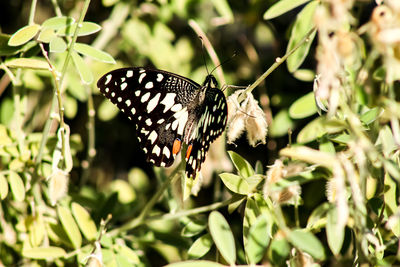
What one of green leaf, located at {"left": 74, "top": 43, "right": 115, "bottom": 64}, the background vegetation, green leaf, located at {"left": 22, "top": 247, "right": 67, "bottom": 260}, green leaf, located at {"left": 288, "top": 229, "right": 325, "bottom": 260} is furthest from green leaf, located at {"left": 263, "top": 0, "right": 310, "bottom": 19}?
green leaf, located at {"left": 22, "top": 247, "right": 67, "bottom": 260}

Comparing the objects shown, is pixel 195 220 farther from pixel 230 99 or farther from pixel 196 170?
pixel 230 99

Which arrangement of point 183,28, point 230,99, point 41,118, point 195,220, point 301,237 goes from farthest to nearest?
1. point 183,28
2. point 41,118
3. point 195,220
4. point 230,99
5. point 301,237

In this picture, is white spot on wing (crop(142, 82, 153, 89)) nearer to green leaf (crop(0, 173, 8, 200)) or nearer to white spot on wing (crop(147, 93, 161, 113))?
white spot on wing (crop(147, 93, 161, 113))

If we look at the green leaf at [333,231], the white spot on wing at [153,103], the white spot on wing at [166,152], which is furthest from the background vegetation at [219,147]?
the white spot on wing at [153,103]

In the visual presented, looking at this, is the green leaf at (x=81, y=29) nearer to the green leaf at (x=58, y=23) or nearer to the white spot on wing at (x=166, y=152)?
the green leaf at (x=58, y=23)

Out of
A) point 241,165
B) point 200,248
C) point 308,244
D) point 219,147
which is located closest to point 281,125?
point 219,147

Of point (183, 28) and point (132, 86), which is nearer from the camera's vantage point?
point (132, 86)

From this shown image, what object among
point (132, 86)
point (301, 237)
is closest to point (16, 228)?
point (132, 86)
